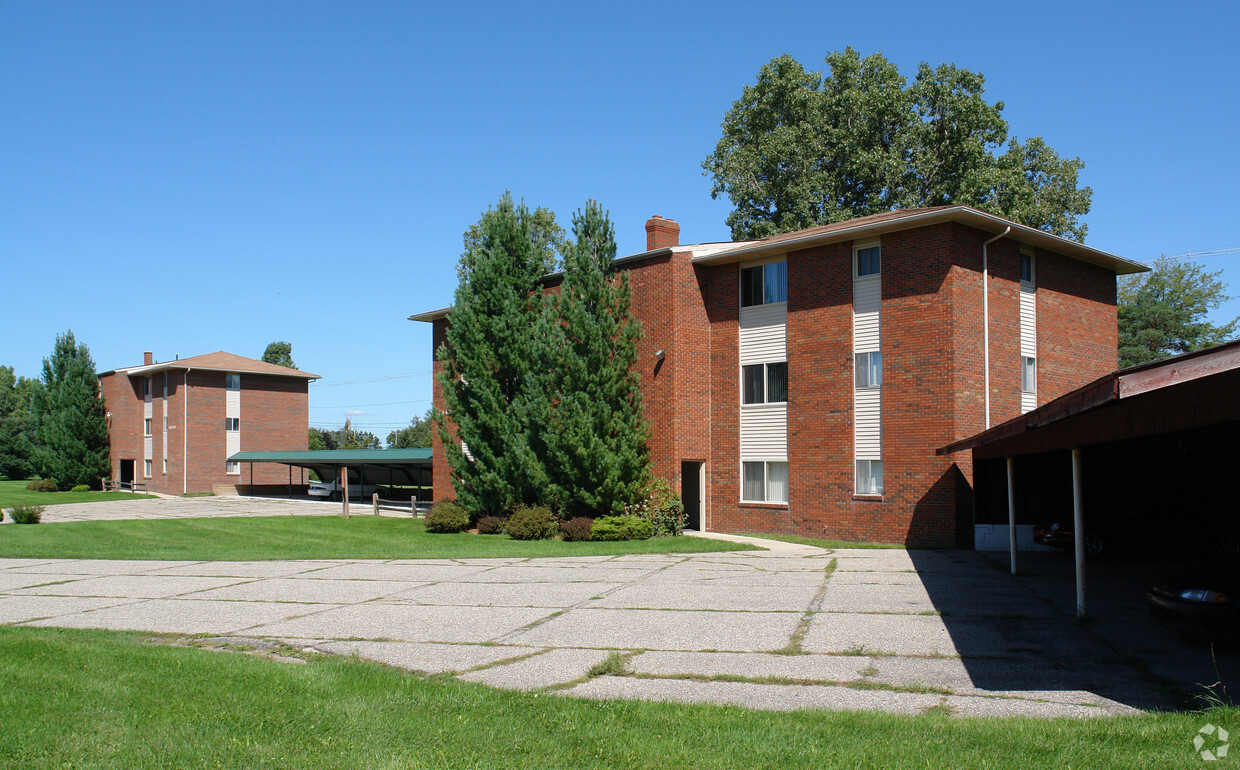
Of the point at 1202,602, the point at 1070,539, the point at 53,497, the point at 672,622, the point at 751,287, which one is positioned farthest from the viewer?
the point at 53,497

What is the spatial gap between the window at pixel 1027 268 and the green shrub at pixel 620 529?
12.8 m

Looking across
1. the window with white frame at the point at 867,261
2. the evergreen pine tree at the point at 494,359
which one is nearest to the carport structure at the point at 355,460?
the evergreen pine tree at the point at 494,359

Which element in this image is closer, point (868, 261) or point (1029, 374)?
point (868, 261)

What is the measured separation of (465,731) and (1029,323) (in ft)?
74.9

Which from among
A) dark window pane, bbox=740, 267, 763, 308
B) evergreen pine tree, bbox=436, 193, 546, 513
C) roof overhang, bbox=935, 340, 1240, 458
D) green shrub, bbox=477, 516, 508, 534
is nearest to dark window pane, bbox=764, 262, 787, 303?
dark window pane, bbox=740, 267, 763, 308

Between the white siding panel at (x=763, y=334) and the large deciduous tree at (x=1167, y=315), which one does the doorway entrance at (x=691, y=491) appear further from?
the large deciduous tree at (x=1167, y=315)

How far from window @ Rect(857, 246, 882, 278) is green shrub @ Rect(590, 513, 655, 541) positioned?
936cm

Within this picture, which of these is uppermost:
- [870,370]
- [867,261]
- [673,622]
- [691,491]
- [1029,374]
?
[867,261]

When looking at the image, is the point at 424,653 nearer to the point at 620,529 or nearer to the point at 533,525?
the point at 620,529

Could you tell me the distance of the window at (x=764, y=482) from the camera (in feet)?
86.4

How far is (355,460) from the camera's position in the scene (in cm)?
4822

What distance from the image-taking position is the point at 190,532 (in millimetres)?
30719

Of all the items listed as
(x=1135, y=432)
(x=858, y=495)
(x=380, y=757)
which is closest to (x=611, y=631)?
(x=380, y=757)

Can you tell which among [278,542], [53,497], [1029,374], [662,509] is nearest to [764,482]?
[662,509]
